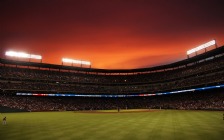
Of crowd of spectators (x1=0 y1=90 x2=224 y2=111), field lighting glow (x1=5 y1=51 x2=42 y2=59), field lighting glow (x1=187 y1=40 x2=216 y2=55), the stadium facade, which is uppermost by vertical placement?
field lighting glow (x1=187 y1=40 x2=216 y2=55)

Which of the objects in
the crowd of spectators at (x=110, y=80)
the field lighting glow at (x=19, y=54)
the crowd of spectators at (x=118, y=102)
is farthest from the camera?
the field lighting glow at (x=19, y=54)

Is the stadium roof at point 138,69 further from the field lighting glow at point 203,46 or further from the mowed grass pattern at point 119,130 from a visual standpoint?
the mowed grass pattern at point 119,130

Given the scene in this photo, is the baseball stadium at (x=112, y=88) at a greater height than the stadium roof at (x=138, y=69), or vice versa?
the stadium roof at (x=138, y=69)

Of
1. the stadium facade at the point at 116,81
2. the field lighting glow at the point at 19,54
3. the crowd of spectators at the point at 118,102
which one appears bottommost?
the crowd of spectators at the point at 118,102

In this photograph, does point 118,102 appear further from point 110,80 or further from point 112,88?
point 110,80

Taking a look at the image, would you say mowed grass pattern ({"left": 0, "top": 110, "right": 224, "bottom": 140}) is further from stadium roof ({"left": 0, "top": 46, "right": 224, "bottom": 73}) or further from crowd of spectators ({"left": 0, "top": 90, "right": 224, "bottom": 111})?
stadium roof ({"left": 0, "top": 46, "right": 224, "bottom": 73})

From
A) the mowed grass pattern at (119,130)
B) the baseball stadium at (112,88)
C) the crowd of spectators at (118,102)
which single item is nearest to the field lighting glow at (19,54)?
the baseball stadium at (112,88)

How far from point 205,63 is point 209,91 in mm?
11563

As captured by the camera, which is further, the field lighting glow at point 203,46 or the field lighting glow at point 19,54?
the field lighting glow at point 19,54

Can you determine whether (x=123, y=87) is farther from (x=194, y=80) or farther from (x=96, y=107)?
(x=194, y=80)

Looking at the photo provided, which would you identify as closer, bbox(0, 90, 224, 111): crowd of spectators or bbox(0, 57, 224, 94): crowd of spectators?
bbox(0, 90, 224, 111): crowd of spectators

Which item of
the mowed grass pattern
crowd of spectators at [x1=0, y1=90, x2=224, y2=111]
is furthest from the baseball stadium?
the mowed grass pattern

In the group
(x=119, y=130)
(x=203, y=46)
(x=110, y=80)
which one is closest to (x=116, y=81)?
(x=110, y=80)

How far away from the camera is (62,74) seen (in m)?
89.4
